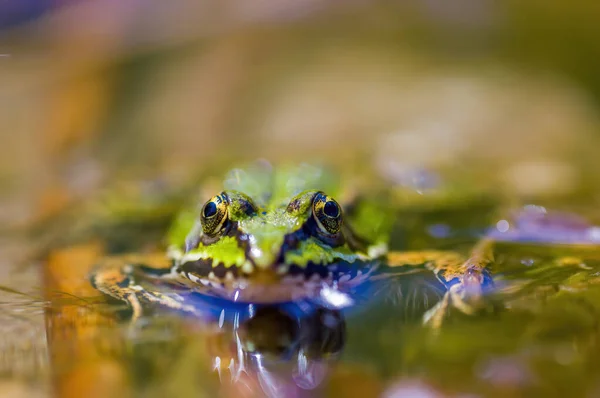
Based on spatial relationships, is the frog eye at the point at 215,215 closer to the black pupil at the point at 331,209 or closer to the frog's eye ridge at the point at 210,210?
the frog's eye ridge at the point at 210,210

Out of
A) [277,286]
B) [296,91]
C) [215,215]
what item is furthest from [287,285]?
[296,91]

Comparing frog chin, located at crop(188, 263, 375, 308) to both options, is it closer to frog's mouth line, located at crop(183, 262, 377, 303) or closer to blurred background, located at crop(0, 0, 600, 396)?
frog's mouth line, located at crop(183, 262, 377, 303)

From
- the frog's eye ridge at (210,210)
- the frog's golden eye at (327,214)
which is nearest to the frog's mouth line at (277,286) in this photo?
the frog's golden eye at (327,214)

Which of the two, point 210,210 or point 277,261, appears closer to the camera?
point 277,261

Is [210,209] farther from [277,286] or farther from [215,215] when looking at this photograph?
[277,286]

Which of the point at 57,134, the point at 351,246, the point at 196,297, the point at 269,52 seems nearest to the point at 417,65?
the point at 269,52

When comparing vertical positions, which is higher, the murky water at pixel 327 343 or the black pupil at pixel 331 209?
the black pupil at pixel 331 209
